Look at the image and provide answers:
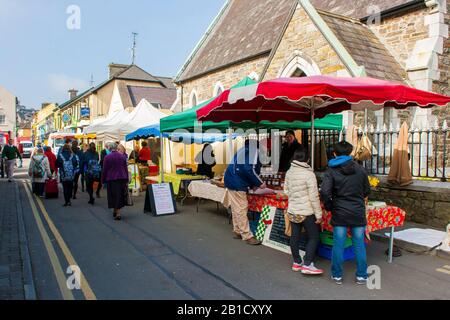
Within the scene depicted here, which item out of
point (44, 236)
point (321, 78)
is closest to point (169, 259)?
point (44, 236)

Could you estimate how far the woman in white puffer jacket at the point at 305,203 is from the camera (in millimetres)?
4844

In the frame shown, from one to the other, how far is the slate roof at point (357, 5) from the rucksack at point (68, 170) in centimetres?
1092

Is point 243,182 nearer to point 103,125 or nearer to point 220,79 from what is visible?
point 103,125

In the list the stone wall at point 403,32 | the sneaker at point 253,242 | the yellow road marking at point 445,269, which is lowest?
the yellow road marking at point 445,269

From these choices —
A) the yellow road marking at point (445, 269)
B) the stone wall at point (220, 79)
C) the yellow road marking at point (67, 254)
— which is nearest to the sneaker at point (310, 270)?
the yellow road marking at point (445, 269)

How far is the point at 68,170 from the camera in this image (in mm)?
10781

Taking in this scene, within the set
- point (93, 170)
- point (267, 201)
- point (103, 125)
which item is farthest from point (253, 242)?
point (103, 125)

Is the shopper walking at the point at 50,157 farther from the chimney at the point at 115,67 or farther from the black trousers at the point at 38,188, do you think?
the chimney at the point at 115,67

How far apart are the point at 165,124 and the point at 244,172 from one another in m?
3.90

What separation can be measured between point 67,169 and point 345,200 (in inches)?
345

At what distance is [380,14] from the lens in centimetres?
1222

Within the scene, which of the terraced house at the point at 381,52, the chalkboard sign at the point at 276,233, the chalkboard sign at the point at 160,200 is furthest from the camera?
the terraced house at the point at 381,52

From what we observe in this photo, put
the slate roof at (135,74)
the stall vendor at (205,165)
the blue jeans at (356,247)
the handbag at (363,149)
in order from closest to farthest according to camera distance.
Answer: the blue jeans at (356,247) < the handbag at (363,149) < the stall vendor at (205,165) < the slate roof at (135,74)
